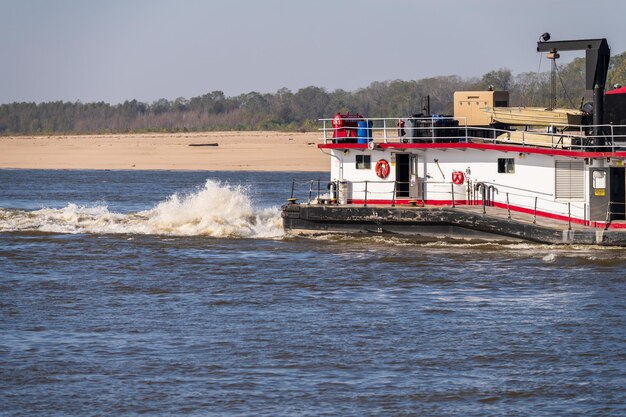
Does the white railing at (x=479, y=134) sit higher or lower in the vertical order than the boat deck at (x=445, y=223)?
higher

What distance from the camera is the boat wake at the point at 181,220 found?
1314 inches

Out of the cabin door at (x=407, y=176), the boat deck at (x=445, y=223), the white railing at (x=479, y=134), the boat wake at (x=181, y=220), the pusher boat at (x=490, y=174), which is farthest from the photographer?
the boat wake at (x=181, y=220)

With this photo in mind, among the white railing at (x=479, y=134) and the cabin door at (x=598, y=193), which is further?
the white railing at (x=479, y=134)

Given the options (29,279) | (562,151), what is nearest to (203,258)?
(29,279)

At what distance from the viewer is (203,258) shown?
28312 millimetres

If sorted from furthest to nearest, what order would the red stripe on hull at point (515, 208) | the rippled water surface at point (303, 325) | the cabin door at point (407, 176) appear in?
the cabin door at point (407, 176)
the red stripe on hull at point (515, 208)
the rippled water surface at point (303, 325)

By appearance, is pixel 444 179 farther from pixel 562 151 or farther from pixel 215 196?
pixel 215 196

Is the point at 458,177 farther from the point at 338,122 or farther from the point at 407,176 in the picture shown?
the point at 338,122

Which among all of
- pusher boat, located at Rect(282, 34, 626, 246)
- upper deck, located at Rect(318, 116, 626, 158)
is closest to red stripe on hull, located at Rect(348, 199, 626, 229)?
pusher boat, located at Rect(282, 34, 626, 246)

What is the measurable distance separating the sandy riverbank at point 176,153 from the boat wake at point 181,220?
109 feet

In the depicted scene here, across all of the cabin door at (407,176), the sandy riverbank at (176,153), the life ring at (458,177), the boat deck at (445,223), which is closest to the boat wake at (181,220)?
Result: the boat deck at (445,223)

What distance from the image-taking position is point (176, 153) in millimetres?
86438

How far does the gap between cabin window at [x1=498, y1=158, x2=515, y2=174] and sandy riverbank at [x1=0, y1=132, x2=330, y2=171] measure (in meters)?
40.2

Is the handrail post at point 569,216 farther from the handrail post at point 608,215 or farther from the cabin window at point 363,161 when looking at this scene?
the cabin window at point 363,161
